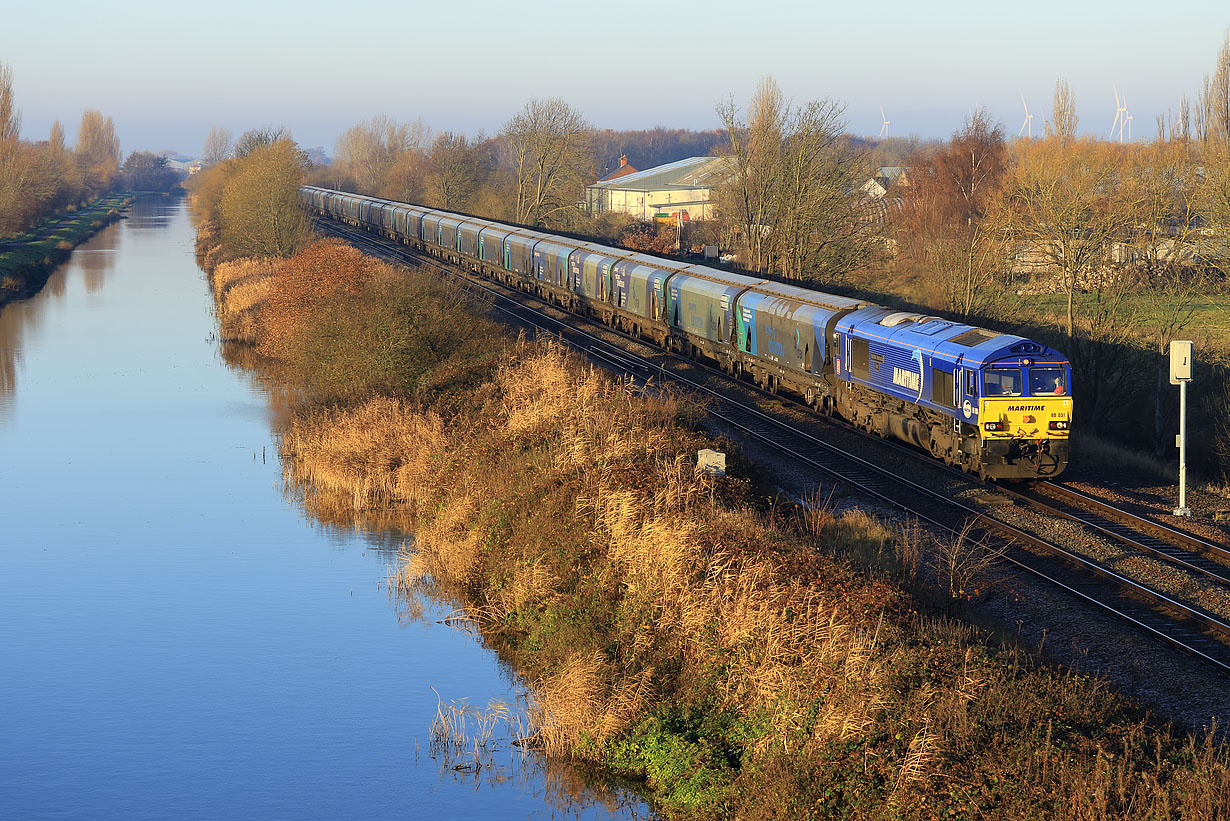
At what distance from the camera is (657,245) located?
84438mm

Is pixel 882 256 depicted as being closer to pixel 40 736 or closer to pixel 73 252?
pixel 40 736

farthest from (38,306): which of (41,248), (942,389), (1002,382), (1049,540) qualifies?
(1049,540)

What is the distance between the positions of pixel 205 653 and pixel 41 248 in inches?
3682

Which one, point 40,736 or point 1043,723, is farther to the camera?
point 40,736

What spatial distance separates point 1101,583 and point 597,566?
8.23 m

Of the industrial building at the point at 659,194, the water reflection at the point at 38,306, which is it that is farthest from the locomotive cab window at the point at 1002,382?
the industrial building at the point at 659,194

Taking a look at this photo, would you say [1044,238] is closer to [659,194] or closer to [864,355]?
[864,355]

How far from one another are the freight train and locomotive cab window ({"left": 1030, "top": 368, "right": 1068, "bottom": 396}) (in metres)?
0.02

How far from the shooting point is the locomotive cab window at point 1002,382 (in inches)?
938

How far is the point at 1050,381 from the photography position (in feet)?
79.6

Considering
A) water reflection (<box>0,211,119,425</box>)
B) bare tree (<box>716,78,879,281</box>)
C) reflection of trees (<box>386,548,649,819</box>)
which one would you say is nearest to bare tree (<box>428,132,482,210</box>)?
water reflection (<box>0,211,119,425</box>)

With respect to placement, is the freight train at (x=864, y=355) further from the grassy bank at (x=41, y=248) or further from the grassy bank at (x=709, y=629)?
the grassy bank at (x=41, y=248)

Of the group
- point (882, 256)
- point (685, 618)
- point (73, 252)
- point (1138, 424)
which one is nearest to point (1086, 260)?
point (1138, 424)

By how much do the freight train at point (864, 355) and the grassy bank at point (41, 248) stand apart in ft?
149
